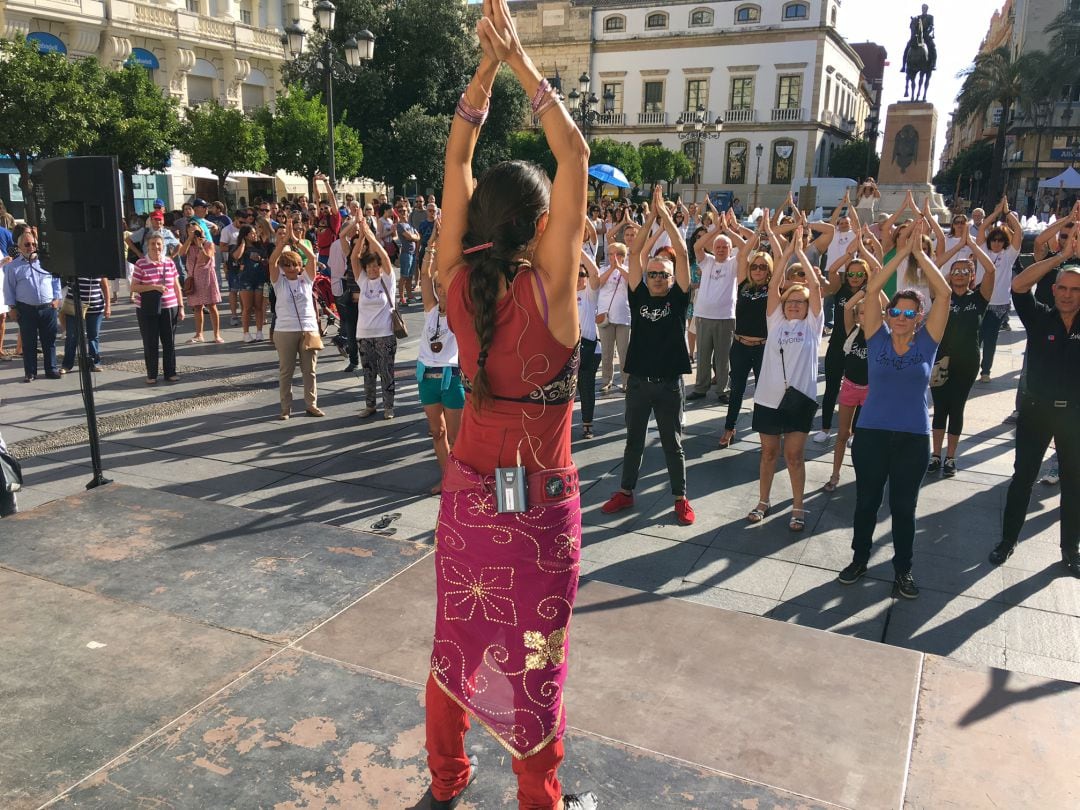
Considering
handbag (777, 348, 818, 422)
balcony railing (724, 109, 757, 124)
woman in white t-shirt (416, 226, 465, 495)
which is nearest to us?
handbag (777, 348, 818, 422)

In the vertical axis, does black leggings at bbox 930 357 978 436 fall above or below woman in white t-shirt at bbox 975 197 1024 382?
below

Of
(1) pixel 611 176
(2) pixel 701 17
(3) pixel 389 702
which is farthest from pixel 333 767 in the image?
(2) pixel 701 17

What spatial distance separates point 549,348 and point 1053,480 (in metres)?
6.23

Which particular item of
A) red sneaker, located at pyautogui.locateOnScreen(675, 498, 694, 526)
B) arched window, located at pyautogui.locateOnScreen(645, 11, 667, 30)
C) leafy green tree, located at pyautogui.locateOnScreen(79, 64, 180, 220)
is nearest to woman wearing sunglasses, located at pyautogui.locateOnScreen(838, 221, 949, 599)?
red sneaker, located at pyautogui.locateOnScreen(675, 498, 694, 526)

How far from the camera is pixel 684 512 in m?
5.86

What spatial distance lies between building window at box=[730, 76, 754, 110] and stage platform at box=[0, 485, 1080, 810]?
60.8m

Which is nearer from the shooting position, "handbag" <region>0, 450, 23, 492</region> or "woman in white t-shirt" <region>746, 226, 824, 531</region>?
"handbag" <region>0, 450, 23, 492</region>

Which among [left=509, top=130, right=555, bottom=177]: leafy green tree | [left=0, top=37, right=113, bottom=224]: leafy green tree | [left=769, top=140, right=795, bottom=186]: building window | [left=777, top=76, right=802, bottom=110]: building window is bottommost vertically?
[left=0, top=37, right=113, bottom=224]: leafy green tree

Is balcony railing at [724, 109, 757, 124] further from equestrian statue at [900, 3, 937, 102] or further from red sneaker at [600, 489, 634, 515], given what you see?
red sneaker at [600, 489, 634, 515]

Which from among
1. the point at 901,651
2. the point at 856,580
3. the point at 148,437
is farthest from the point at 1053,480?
the point at 148,437

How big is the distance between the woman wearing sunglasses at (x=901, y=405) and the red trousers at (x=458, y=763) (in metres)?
3.04

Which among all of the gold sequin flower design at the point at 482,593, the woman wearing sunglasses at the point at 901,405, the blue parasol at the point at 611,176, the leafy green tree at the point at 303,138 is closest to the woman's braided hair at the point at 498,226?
the gold sequin flower design at the point at 482,593

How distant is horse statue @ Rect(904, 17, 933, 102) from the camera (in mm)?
28328

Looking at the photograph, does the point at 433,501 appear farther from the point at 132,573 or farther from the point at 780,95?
the point at 780,95
